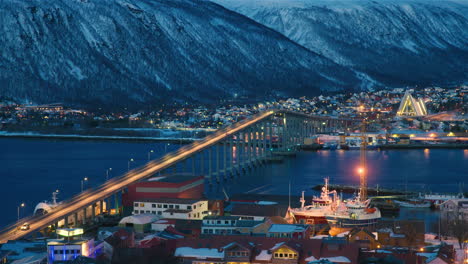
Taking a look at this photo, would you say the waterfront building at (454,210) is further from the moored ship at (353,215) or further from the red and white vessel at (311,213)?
the red and white vessel at (311,213)

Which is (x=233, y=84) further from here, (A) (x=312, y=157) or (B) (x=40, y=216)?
(B) (x=40, y=216)

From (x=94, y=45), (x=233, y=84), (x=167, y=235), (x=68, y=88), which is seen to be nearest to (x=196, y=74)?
(x=233, y=84)

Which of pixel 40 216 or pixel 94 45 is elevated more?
pixel 94 45

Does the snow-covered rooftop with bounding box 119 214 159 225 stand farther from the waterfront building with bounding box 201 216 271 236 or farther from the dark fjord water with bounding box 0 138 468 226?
the dark fjord water with bounding box 0 138 468 226

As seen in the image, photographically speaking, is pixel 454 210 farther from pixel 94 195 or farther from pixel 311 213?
pixel 94 195

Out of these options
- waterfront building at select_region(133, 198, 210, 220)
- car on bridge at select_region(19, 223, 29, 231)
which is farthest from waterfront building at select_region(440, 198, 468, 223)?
car on bridge at select_region(19, 223, 29, 231)

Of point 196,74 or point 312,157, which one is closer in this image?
point 312,157

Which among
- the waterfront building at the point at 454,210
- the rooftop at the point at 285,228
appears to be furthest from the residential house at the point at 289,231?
the waterfront building at the point at 454,210
